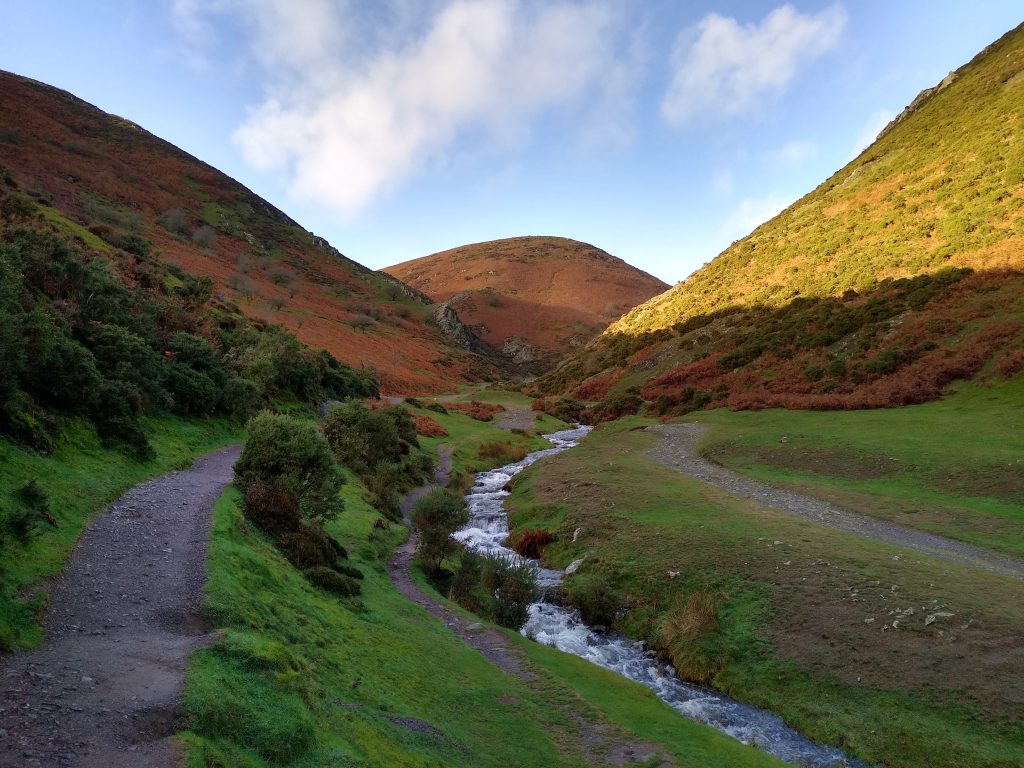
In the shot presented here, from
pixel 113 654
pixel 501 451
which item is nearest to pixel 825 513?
pixel 113 654

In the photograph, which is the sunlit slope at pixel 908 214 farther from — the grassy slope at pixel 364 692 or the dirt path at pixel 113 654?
the dirt path at pixel 113 654

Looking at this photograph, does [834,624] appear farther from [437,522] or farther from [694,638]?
[437,522]

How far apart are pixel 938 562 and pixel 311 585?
660 inches

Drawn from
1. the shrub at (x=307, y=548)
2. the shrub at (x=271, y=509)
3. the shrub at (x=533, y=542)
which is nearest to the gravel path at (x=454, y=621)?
the shrub at (x=307, y=548)

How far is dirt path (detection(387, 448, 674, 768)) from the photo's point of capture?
991cm

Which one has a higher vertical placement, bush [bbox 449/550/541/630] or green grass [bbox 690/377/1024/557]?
green grass [bbox 690/377/1024/557]

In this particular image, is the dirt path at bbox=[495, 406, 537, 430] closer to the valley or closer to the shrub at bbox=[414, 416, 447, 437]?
the valley

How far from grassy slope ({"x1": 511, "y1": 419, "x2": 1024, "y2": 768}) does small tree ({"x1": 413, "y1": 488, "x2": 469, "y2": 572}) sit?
13.1ft

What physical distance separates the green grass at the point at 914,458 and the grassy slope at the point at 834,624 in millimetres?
3793

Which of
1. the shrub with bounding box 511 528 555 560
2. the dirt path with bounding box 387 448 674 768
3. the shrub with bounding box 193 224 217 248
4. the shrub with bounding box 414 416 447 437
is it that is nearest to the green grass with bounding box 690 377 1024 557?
the shrub with bounding box 511 528 555 560

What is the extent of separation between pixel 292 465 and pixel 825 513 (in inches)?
750

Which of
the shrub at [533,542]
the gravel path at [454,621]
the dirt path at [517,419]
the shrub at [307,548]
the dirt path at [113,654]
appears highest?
the dirt path at [517,419]

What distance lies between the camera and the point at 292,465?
18031 mm

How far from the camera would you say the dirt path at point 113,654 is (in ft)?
18.2
